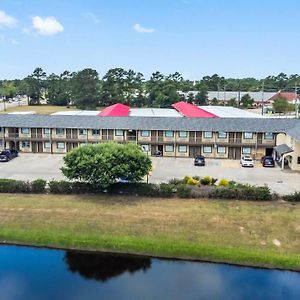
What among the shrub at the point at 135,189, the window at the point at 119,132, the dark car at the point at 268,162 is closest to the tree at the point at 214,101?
the window at the point at 119,132

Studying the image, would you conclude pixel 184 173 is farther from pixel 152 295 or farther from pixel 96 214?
pixel 152 295

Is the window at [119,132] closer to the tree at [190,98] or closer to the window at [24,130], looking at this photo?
the window at [24,130]

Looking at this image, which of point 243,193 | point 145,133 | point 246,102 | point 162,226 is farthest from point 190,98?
point 162,226

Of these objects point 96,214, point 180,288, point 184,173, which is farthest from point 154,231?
point 184,173

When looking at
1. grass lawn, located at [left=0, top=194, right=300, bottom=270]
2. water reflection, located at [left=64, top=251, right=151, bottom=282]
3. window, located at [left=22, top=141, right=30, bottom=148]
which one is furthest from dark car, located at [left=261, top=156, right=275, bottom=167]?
window, located at [left=22, top=141, right=30, bottom=148]

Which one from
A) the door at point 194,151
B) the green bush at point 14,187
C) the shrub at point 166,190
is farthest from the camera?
the door at point 194,151

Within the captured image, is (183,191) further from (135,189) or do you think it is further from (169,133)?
(169,133)

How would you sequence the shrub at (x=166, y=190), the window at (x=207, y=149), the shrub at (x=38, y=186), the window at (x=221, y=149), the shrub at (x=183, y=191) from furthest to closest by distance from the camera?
the window at (x=207, y=149), the window at (x=221, y=149), the shrub at (x=38, y=186), the shrub at (x=166, y=190), the shrub at (x=183, y=191)
